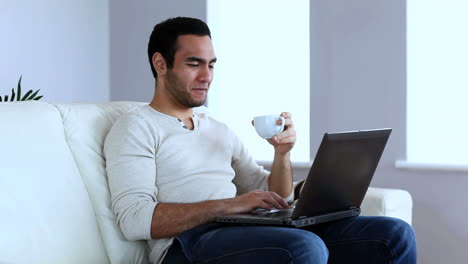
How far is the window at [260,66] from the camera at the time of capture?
399 cm

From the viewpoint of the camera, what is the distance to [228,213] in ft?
6.17

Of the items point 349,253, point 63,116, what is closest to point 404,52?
point 349,253

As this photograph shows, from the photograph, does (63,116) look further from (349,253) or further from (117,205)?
Answer: (349,253)

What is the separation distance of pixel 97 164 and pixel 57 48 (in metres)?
2.68

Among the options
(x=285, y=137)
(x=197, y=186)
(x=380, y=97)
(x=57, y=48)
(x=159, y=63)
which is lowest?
(x=197, y=186)

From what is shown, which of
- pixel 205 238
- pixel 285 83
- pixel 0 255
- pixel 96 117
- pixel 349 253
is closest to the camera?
pixel 0 255

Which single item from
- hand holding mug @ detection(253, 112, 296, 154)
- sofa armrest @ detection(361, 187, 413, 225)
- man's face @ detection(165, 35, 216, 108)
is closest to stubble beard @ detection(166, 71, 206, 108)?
man's face @ detection(165, 35, 216, 108)

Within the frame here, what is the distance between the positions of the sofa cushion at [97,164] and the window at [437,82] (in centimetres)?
182

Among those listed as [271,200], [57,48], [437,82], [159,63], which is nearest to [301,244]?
[271,200]

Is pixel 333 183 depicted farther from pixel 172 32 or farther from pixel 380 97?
pixel 380 97

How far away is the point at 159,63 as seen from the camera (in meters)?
2.24

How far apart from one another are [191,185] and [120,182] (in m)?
0.22

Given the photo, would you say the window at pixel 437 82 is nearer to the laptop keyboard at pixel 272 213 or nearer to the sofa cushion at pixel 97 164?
the laptop keyboard at pixel 272 213

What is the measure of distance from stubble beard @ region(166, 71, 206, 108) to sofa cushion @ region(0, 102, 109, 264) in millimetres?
367
